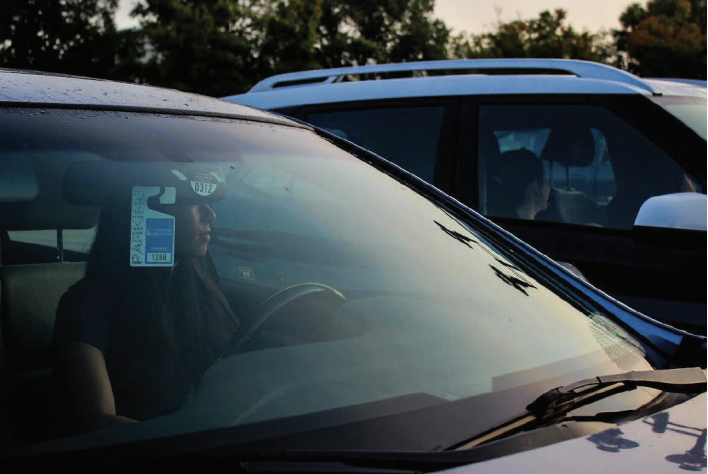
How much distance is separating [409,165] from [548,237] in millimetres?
795

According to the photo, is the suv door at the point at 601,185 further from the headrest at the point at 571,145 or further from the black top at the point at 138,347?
the black top at the point at 138,347

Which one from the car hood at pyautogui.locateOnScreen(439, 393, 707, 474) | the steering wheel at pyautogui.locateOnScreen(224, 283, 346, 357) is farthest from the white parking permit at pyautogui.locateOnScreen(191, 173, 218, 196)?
the car hood at pyautogui.locateOnScreen(439, 393, 707, 474)

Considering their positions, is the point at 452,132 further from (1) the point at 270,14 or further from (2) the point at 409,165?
(1) the point at 270,14

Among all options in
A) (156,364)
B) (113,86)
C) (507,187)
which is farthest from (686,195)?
(156,364)

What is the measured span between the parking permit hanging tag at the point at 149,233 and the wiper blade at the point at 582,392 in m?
0.73

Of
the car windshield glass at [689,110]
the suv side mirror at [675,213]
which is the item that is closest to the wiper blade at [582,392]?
the suv side mirror at [675,213]

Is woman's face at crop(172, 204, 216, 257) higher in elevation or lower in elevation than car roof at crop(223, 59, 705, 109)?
lower

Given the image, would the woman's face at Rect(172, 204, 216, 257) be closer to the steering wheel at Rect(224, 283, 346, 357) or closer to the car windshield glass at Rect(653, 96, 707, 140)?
the steering wheel at Rect(224, 283, 346, 357)

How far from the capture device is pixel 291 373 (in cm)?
156

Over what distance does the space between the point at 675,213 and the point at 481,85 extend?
4.20 feet

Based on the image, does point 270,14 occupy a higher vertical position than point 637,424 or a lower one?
higher

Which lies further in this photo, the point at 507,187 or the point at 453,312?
the point at 507,187

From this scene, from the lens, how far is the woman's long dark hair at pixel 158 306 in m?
1.59

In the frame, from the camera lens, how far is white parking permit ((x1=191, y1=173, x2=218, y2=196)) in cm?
189
